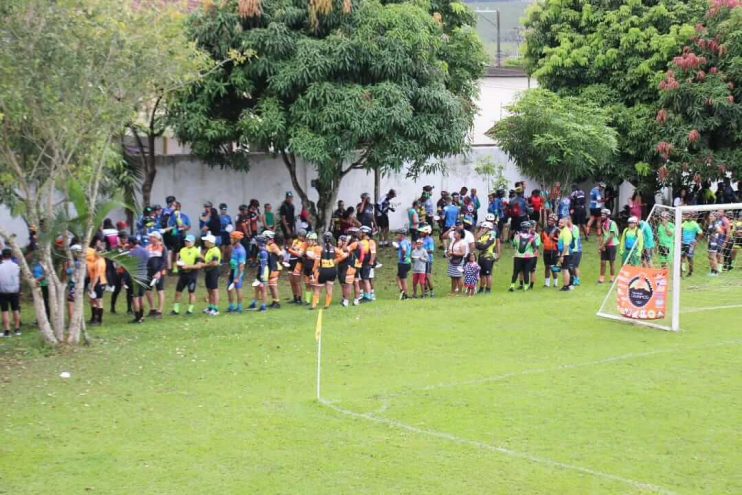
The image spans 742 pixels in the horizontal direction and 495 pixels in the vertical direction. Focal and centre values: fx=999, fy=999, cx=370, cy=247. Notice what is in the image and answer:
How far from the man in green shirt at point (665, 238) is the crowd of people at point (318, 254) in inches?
1.3

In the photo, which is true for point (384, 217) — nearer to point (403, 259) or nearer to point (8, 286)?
point (403, 259)

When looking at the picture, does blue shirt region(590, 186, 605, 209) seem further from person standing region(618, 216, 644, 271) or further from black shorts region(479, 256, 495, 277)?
black shorts region(479, 256, 495, 277)

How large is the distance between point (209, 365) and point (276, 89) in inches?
348

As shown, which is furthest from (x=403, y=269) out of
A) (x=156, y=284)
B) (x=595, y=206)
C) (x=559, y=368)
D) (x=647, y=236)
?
(x=595, y=206)

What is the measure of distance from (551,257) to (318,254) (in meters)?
5.76

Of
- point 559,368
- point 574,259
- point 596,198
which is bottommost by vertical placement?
point 559,368

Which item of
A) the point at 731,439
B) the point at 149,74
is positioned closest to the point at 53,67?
the point at 149,74

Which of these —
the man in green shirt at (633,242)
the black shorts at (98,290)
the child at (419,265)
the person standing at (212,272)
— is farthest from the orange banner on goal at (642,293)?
the black shorts at (98,290)

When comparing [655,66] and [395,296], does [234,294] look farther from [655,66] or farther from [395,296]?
[655,66]

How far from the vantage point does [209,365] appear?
15805mm

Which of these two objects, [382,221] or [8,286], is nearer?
[8,286]

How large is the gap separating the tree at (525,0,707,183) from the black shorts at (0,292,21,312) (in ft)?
61.2

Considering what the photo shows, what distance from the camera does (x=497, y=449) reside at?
1143 cm

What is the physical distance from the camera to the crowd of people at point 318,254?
1952 centimetres
